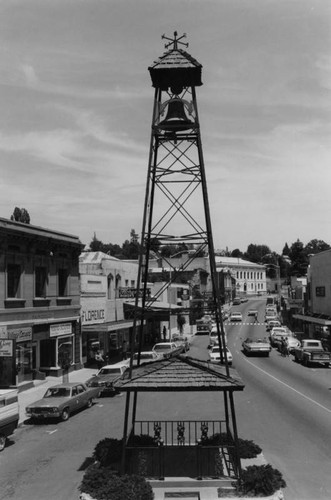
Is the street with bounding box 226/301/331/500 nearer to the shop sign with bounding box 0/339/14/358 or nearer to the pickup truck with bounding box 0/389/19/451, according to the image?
the pickup truck with bounding box 0/389/19/451

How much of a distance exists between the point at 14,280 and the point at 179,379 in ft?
69.6

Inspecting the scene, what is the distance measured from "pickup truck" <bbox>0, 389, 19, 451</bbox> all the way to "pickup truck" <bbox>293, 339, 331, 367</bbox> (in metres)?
25.5

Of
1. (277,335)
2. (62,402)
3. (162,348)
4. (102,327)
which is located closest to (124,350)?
(162,348)

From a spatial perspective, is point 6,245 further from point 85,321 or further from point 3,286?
point 85,321

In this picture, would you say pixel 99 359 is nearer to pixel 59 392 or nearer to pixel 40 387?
pixel 40 387

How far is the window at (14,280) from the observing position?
30734mm

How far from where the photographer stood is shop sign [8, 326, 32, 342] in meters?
29.4

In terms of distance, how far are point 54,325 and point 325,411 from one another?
19.4 m

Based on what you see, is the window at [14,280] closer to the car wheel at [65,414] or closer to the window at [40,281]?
the window at [40,281]

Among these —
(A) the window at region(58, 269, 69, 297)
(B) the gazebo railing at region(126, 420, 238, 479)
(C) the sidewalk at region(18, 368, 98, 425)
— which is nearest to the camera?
(B) the gazebo railing at region(126, 420, 238, 479)

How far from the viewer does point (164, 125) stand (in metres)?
13.6

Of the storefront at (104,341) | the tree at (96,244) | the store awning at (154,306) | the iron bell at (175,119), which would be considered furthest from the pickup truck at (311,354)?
the tree at (96,244)

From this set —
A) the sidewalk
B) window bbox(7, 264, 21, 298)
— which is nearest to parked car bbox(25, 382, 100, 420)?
the sidewalk

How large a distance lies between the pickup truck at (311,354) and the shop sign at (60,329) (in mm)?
18042
